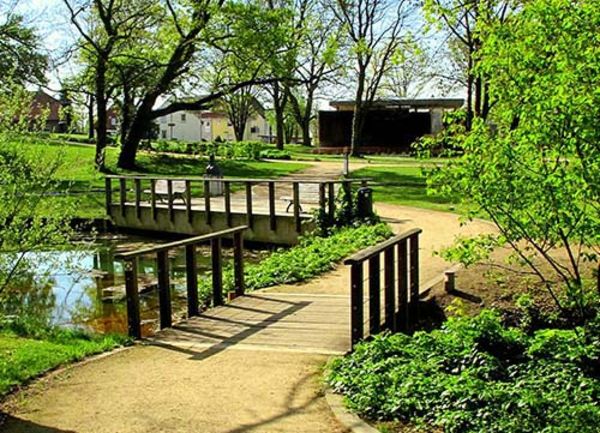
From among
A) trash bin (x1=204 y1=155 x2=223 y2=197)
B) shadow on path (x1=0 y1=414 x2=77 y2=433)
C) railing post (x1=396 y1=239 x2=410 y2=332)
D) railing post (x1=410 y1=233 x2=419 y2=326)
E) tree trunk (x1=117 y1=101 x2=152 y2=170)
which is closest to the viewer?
shadow on path (x1=0 y1=414 x2=77 y2=433)

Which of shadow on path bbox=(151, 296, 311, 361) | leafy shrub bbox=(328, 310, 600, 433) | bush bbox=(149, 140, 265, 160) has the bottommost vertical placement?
shadow on path bbox=(151, 296, 311, 361)

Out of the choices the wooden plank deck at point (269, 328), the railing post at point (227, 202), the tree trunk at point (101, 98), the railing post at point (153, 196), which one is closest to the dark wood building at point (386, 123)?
the tree trunk at point (101, 98)

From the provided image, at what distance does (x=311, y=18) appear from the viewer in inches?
1423

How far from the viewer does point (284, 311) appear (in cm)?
841

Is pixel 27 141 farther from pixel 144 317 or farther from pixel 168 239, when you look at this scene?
pixel 168 239

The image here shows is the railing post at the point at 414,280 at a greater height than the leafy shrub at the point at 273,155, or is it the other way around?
the leafy shrub at the point at 273,155

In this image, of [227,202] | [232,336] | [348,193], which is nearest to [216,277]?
[232,336]

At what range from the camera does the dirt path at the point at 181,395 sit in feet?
15.9

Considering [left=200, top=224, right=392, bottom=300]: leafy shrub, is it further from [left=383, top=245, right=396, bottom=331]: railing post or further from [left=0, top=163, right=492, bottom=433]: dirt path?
[left=0, top=163, right=492, bottom=433]: dirt path

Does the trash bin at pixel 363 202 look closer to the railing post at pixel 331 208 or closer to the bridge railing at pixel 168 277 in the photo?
the railing post at pixel 331 208

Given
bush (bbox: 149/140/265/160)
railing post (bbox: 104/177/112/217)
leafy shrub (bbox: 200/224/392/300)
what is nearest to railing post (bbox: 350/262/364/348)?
leafy shrub (bbox: 200/224/392/300)

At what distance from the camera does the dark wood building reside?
146 ft

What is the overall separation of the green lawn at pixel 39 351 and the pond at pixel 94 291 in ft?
2.26

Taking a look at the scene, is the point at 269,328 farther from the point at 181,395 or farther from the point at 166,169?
the point at 166,169
